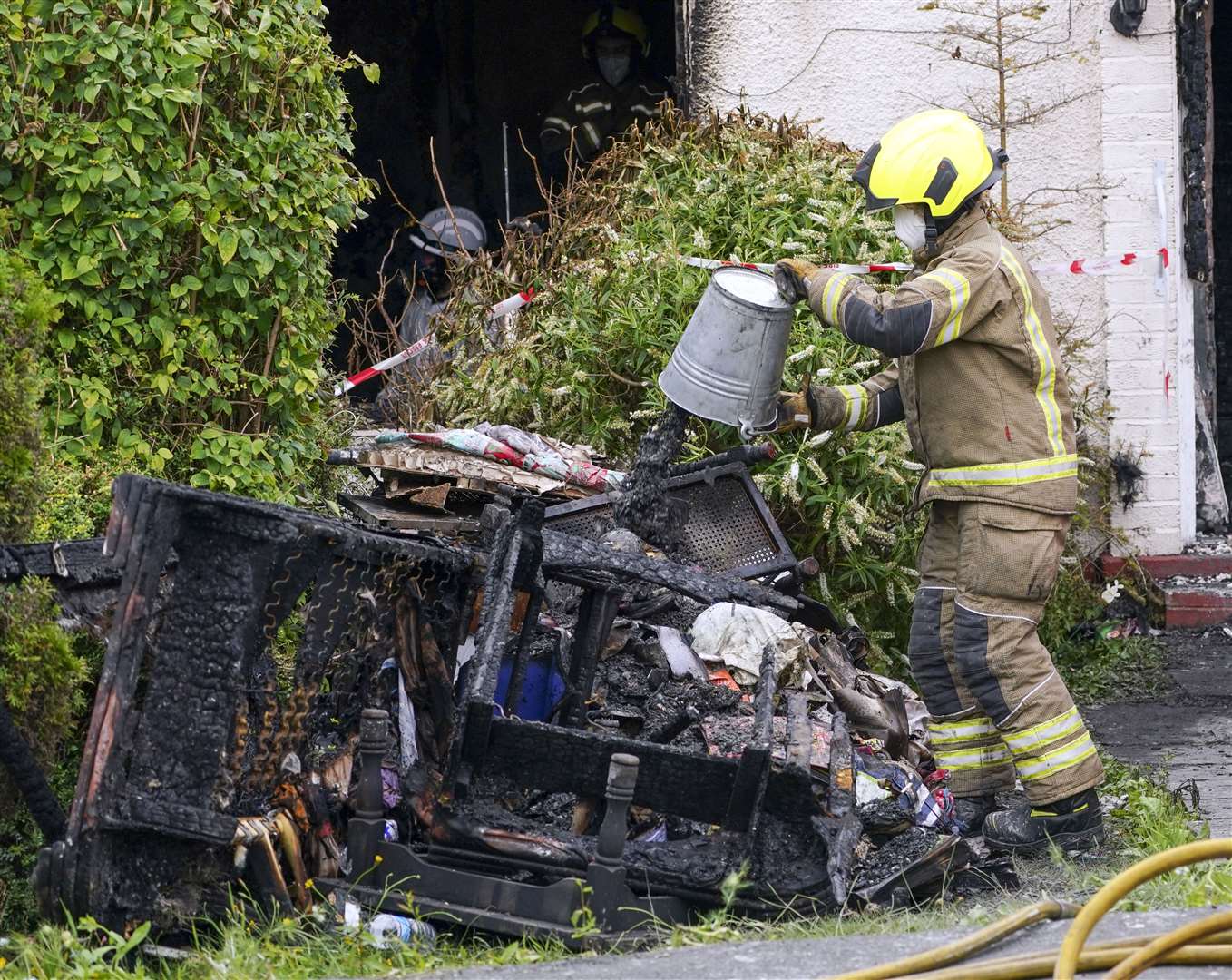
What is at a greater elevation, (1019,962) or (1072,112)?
(1072,112)

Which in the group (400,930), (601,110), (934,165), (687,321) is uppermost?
(601,110)

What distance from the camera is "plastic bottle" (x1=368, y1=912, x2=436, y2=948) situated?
3381 millimetres

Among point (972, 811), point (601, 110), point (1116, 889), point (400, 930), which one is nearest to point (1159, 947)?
point (1116, 889)

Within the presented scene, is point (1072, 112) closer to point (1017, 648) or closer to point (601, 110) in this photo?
point (1017, 648)

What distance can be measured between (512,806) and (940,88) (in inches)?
190

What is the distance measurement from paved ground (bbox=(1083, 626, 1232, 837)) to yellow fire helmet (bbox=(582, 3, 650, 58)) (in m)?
5.81

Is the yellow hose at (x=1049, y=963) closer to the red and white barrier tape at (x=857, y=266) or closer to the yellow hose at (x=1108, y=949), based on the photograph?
the yellow hose at (x=1108, y=949)

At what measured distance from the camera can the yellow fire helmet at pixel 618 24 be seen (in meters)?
10.5

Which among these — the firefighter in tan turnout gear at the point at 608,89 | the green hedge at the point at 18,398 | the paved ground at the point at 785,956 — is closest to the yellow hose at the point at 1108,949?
the paved ground at the point at 785,956

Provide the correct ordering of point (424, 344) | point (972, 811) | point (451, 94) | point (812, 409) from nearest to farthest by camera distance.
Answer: point (972, 811) → point (812, 409) → point (424, 344) → point (451, 94)

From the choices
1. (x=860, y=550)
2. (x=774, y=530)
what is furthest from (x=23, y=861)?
(x=860, y=550)

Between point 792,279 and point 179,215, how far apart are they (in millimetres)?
1939

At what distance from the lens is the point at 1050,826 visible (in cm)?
432

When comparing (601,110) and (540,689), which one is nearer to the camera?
(540,689)
